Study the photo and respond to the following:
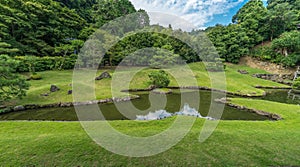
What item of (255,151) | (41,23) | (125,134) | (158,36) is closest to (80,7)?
(41,23)

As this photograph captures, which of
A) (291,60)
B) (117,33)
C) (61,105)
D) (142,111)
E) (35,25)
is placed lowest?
(142,111)

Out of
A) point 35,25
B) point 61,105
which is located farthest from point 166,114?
point 35,25

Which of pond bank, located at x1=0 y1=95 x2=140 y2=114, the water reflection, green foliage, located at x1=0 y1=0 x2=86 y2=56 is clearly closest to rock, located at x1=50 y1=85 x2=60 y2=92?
pond bank, located at x1=0 y1=95 x2=140 y2=114

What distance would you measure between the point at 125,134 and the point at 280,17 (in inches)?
1998

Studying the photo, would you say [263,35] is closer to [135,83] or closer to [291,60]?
[291,60]

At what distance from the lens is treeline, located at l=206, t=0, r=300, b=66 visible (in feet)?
117

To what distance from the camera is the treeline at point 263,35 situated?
3581 cm

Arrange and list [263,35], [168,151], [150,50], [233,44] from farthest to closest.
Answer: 1. [263,35]
2. [233,44]
3. [150,50]
4. [168,151]

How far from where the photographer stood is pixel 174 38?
133 ft

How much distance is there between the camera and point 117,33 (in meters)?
41.4

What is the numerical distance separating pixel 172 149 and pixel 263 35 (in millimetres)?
49838

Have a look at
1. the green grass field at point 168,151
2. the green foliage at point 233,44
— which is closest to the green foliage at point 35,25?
the green grass field at point 168,151

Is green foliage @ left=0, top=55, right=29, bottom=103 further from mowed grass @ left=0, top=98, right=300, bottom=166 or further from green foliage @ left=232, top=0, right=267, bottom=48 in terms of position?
green foliage @ left=232, top=0, right=267, bottom=48

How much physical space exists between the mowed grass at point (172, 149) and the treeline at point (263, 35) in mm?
33722
